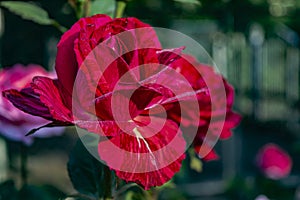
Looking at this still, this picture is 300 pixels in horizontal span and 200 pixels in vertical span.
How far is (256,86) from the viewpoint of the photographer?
753cm

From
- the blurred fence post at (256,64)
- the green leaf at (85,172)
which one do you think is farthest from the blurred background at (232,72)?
the green leaf at (85,172)

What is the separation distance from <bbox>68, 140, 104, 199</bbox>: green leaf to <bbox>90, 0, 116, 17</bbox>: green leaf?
0.72 ft

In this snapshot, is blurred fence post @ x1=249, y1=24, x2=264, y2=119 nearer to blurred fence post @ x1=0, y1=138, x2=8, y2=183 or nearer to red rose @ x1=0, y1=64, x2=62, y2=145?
blurred fence post @ x1=0, y1=138, x2=8, y2=183

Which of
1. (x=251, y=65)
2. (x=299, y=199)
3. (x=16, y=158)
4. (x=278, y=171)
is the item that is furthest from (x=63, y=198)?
(x=251, y=65)

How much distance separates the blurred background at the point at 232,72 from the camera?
1497 millimetres

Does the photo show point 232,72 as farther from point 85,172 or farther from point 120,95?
point 120,95

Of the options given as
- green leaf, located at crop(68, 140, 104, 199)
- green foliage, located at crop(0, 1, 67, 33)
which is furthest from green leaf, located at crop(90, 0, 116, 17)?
green leaf, located at crop(68, 140, 104, 199)

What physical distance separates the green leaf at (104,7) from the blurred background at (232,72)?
11 centimetres

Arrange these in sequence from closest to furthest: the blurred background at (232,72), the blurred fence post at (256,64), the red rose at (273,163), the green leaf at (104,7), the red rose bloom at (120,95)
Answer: the red rose bloom at (120,95) → the green leaf at (104,7) → the blurred background at (232,72) → the red rose at (273,163) → the blurred fence post at (256,64)

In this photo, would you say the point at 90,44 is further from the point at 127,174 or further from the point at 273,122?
the point at 273,122

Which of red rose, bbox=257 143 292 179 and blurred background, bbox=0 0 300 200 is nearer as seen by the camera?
blurred background, bbox=0 0 300 200

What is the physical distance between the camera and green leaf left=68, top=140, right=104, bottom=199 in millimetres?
667

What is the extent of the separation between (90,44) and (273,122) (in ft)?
24.4

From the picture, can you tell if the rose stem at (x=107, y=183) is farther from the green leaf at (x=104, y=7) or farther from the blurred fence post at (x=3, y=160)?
the blurred fence post at (x=3, y=160)
